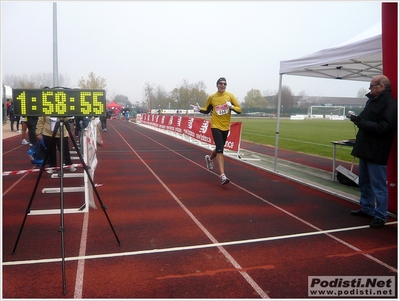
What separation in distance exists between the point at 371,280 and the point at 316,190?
3793 mm

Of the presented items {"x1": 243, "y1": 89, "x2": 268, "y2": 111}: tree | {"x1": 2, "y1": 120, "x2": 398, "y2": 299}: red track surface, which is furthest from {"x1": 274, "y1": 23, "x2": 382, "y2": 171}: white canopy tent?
{"x1": 243, "y1": 89, "x2": 268, "y2": 111}: tree

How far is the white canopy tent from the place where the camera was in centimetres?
626

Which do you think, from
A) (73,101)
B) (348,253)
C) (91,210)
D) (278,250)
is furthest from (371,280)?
(91,210)

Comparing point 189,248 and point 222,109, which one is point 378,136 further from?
point 222,109

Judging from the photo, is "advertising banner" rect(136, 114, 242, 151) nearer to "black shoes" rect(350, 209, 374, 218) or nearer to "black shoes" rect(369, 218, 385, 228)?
"black shoes" rect(350, 209, 374, 218)

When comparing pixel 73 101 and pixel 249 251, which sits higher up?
pixel 73 101

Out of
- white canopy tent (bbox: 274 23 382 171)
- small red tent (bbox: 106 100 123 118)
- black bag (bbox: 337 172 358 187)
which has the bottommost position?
black bag (bbox: 337 172 358 187)

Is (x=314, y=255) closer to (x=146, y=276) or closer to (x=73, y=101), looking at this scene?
(x=146, y=276)

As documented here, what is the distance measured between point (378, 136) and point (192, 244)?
2.88m

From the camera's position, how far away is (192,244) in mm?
4277

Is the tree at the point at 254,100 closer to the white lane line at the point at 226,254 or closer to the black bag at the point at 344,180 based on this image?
the black bag at the point at 344,180

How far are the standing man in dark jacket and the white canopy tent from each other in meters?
1.53

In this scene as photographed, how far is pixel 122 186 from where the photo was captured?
7457mm

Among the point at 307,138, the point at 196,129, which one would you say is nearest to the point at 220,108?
the point at 196,129
